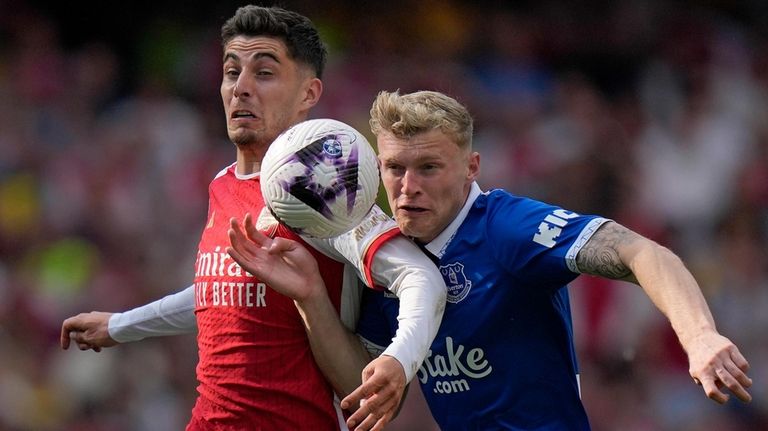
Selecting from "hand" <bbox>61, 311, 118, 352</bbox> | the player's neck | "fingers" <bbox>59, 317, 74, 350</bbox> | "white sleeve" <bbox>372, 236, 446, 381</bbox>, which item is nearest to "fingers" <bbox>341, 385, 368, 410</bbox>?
"white sleeve" <bbox>372, 236, 446, 381</bbox>

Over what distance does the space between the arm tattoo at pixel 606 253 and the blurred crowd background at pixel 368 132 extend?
16.6ft

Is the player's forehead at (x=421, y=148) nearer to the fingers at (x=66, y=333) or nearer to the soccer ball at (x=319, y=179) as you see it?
the soccer ball at (x=319, y=179)

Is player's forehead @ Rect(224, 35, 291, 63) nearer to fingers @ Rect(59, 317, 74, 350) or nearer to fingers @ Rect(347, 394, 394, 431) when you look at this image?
fingers @ Rect(59, 317, 74, 350)

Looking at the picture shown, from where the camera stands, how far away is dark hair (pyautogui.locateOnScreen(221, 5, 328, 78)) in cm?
532

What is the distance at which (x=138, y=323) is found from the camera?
229 inches

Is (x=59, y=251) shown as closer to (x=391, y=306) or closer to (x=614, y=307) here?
(x=614, y=307)

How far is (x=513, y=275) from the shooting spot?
4.83 metres

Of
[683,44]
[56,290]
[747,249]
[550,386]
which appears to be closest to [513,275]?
[550,386]

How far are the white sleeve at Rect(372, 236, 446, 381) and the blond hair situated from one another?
44 cm

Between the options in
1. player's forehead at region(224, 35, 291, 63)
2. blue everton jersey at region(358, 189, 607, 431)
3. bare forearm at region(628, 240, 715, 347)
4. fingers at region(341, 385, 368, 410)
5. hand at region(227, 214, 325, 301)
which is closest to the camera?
bare forearm at region(628, 240, 715, 347)

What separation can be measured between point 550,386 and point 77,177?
7.10 m

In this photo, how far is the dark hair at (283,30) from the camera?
5.32 meters

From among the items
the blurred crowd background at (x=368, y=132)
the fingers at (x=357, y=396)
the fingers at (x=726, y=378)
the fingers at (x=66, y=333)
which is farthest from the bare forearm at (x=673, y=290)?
the blurred crowd background at (x=368, y=132)

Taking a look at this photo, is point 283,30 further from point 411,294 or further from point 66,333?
point 66,333
